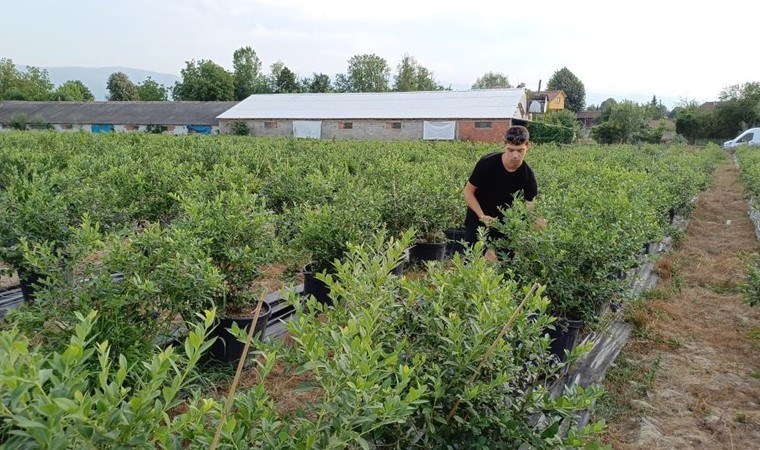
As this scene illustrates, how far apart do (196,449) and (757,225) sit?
37.7ft

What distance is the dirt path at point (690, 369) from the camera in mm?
3256

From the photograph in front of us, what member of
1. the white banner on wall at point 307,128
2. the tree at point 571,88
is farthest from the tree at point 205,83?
the tree at point 571,88

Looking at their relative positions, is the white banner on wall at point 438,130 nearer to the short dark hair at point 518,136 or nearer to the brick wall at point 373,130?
the brick wall at point 373,130

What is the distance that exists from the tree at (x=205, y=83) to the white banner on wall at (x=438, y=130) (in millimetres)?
33603

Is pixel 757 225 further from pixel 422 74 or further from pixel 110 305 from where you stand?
pixel 422 74

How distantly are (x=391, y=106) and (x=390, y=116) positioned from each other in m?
2.47

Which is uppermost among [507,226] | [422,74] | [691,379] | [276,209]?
[422,74]

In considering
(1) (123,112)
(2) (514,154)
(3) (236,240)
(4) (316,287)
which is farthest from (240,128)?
(3) (236,240)

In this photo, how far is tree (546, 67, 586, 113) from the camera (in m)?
76.2

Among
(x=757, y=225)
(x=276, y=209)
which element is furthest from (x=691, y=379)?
(x=757, y=225)

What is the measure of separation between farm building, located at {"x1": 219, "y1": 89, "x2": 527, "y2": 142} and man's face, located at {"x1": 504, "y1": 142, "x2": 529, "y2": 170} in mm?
27648

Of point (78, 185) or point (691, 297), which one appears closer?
point (78, 185)

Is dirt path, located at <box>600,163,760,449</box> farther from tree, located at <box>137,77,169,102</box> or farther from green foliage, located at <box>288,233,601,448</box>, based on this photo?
tree, located at <box>137,77,169,102</box>

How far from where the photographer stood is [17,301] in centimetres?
457
